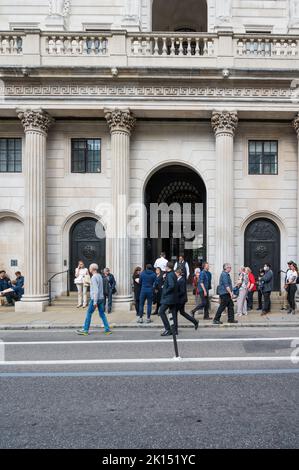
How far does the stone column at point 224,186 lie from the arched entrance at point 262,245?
64.9 inches

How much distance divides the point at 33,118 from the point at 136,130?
4.19 m

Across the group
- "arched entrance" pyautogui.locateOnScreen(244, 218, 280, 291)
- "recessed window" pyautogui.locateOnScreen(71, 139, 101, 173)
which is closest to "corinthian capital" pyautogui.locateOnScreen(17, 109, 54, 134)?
"recessed window" pyautogui.locateOnScreen(71, 139, 101, 173)

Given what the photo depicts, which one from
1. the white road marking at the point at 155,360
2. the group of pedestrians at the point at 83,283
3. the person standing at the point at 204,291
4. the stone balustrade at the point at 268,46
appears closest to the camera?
the white road marking at the point at 155,360

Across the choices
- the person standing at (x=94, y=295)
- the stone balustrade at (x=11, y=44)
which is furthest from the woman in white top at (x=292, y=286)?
the stone balustrade at (x=11, y=44)

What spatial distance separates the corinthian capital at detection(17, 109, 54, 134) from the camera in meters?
14.1

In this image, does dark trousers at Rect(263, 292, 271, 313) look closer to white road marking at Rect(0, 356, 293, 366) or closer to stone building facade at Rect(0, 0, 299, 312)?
stone building facade at Rect(0, 0, 299, 312)

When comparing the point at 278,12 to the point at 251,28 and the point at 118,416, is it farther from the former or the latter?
the point at 118,416

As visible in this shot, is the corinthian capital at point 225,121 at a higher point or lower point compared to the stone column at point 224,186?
higher

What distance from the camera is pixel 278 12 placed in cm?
1638

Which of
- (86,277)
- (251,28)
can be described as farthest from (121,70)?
(86,277)

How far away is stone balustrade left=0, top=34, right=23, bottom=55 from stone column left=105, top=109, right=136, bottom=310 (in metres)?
4.42

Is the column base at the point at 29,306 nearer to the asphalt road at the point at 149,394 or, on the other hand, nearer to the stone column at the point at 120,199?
the stone column at the point at 120,199

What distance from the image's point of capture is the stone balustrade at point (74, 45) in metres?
14.1

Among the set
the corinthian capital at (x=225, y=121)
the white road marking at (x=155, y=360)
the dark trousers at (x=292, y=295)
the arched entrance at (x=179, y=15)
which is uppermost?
the arched entrance at (x=179, y=15)
